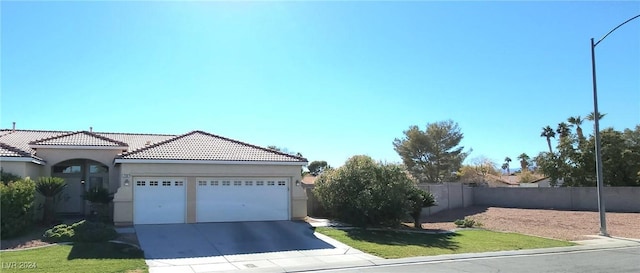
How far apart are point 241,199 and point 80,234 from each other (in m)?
7.28

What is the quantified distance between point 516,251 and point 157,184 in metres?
14.0

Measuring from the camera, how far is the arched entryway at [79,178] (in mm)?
24281

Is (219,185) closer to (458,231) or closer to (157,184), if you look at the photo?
(157,184)

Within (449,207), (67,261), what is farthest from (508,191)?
(67,261)

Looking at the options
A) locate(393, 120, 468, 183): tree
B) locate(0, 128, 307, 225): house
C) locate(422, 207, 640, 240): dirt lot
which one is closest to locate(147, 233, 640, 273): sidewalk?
locate(422, 207, 640, 240): dirt lot

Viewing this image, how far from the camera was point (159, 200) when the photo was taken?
2061 centimetres

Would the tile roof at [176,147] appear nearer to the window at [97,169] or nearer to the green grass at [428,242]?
the window at [97,169]

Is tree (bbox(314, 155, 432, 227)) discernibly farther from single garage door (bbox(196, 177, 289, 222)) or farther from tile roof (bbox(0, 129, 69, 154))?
tile roof (bbox(0, 129, 69, 154))

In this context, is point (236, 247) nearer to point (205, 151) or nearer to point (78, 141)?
point (205, 151)

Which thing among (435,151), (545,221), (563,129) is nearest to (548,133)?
(563,129)

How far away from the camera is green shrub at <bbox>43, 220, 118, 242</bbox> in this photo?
1582cm

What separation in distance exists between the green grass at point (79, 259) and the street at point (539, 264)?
552cm

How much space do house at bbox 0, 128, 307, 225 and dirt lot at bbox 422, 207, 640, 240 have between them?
25.2ft

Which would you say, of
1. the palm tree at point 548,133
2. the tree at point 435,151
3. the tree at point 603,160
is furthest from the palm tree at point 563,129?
the tree at point 603,160
